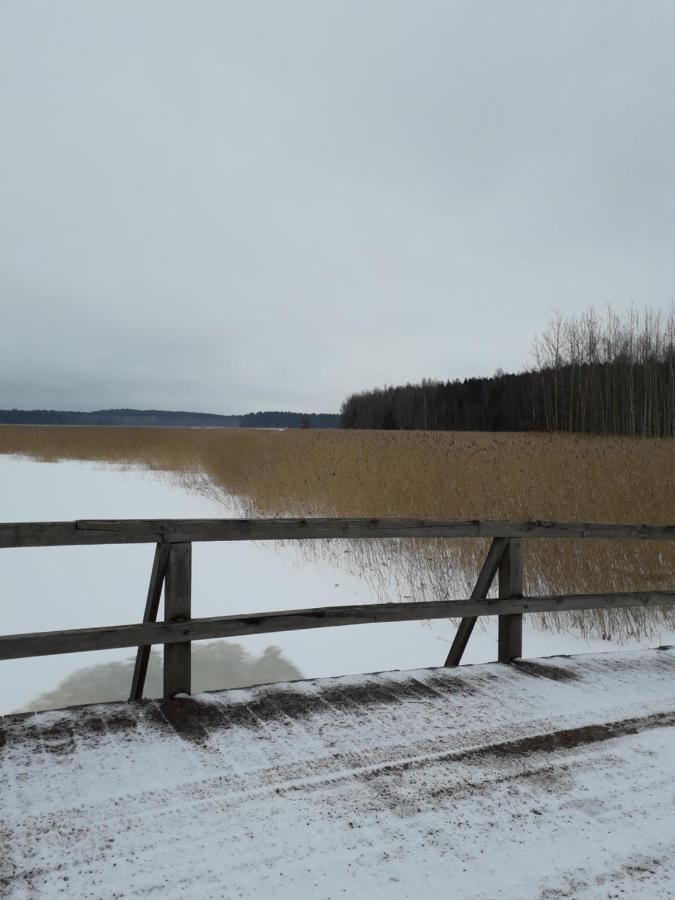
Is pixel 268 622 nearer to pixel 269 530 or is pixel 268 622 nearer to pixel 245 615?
pixel 245 615

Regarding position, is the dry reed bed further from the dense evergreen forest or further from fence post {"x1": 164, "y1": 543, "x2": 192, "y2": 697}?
the dense evergreen forest

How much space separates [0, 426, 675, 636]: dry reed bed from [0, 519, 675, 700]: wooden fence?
9.73 ft

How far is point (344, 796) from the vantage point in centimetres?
245

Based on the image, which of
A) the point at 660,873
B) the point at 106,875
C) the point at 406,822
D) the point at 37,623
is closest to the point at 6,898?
the point at 106,875

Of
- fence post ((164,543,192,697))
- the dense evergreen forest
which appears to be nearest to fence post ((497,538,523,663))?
fence post ((164,543,192,697))

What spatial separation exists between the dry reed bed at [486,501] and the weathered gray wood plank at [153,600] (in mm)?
4561

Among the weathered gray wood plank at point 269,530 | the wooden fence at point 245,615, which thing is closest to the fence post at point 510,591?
the wooden fence at point 245,615

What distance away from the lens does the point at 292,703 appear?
341cm

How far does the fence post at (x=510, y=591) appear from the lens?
4.16 meters

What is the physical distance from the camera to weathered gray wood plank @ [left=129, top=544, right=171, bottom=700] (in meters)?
3.32

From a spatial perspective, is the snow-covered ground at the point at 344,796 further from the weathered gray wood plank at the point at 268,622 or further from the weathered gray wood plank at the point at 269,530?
the weathered gray wood plank at the point at 269,530

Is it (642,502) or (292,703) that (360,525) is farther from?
(642,502)

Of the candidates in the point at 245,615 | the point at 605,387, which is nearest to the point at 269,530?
the point at 245,615

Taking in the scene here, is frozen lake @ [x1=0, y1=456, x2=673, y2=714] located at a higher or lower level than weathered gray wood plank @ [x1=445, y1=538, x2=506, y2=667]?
lower
